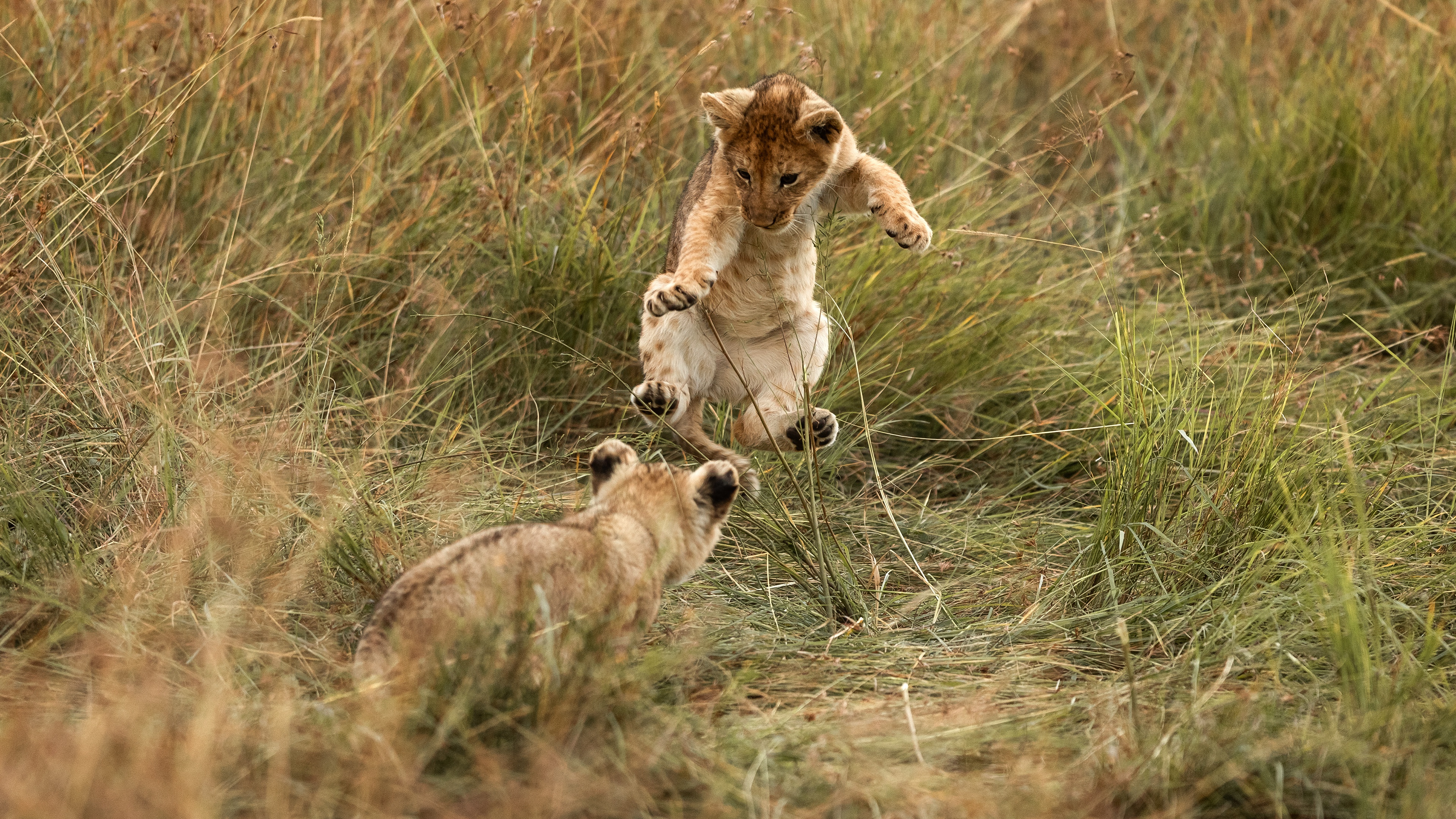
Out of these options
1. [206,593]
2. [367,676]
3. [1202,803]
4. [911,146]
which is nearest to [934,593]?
[1202,803]

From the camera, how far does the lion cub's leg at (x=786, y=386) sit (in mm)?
4113

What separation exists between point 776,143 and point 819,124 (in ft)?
0.50

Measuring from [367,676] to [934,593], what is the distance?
1807 mm

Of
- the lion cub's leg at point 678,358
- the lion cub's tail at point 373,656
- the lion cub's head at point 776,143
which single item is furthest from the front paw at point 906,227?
the lion cub's tail at point 373,656

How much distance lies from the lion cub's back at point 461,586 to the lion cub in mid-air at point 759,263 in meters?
0.91

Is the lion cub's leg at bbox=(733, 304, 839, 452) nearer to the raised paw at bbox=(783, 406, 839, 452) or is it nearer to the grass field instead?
the raised paw at bbox=(783, 406, 839, 452)

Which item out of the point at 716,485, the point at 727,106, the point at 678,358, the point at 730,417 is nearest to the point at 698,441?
the point at 678,358

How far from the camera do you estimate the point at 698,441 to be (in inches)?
173

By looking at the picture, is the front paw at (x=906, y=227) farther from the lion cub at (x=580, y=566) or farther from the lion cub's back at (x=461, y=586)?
the lion cub's back at (x=461, y=586)

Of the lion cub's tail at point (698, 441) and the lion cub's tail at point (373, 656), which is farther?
the lion cub's tail at point (698, 441)

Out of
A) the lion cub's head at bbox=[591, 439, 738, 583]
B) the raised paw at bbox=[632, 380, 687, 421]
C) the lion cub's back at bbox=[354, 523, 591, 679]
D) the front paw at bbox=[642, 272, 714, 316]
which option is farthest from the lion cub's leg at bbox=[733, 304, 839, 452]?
the lion cub's back at bbox=[354, 523, 591, 679]

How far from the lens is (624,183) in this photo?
584 cm

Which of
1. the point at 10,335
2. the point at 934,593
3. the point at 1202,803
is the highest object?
the point at 10,335

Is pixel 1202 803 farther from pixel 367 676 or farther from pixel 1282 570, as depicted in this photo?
pixel 367 676
